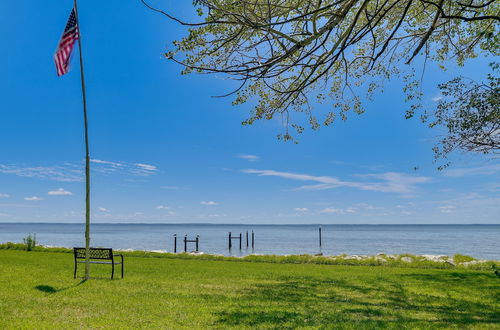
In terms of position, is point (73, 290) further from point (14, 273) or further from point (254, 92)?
point (254, 92)

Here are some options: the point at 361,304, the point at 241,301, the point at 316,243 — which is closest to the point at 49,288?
the point at 241,301

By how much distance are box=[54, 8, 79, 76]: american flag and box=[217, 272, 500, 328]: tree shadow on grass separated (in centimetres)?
746

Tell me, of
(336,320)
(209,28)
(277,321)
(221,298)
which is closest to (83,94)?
(209,28)

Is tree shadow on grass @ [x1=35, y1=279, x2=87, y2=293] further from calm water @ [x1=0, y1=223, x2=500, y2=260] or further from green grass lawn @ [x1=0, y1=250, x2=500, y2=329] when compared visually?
calm water @ [x1=0, y1=223, x2=500, y2=260]

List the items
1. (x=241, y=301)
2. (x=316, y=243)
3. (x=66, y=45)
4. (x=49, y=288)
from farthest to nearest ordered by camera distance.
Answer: (x=316, y=243) → (x=66, y=45) → (x=49, y=288) → (x=241, y=301)

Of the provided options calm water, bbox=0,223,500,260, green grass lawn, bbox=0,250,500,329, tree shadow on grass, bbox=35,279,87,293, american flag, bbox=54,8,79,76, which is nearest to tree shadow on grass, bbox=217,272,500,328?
green grass lawn, bbox=0,250,500,329

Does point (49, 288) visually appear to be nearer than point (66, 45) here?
Yes

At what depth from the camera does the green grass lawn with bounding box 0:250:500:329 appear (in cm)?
651

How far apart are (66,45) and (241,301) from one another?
26.3 ft

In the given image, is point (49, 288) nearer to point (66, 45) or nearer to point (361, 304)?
point (66, 45)

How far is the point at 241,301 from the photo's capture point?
8.31 metres

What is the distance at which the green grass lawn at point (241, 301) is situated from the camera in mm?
6512

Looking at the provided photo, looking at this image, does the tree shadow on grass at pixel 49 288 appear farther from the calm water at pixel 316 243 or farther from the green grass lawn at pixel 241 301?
the calm water at pixel 316 243

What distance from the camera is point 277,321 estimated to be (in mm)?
6500
